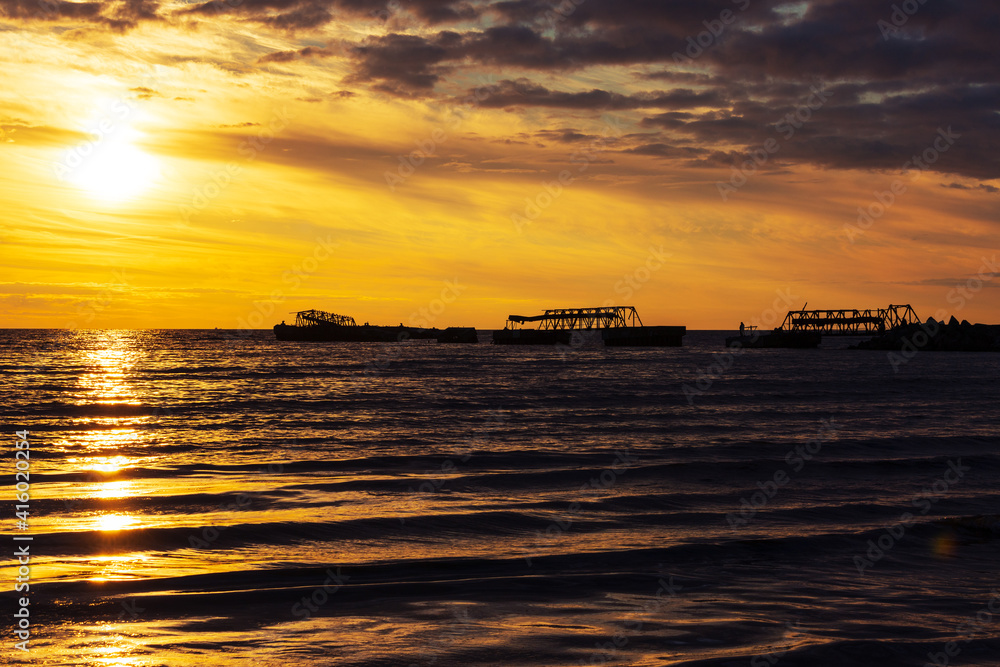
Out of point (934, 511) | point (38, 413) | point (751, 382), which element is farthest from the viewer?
point (751, 382)

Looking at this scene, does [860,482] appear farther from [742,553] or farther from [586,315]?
[586,315]

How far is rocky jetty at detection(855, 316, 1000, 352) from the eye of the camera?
108375mm

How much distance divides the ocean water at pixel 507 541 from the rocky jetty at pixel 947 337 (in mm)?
90530

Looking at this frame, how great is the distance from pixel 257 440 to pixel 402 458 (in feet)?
20.6

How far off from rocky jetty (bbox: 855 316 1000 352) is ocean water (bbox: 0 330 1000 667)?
9053 centimetres

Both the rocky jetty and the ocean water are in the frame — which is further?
the rocky jetty

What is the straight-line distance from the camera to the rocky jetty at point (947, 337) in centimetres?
10838

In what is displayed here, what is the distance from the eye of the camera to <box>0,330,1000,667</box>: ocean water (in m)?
7.94

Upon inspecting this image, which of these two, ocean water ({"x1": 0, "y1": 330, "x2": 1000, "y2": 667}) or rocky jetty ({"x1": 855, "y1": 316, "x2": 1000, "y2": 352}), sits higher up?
rocky jetty ({"x1": 855, "y1": 316, "x2": 1000, "y2": 352})

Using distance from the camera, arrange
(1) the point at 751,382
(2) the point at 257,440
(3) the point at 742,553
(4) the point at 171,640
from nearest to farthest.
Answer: (4) the point at 171,640
(3) the point at 742,553
(2) the point at 257,440
(1) the point at 751,382

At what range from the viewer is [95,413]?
32.7m

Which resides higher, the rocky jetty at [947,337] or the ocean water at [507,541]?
the rocky jetty at [947,337]

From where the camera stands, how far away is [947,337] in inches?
4333

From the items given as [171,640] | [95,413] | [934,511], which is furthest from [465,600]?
[95,413]
